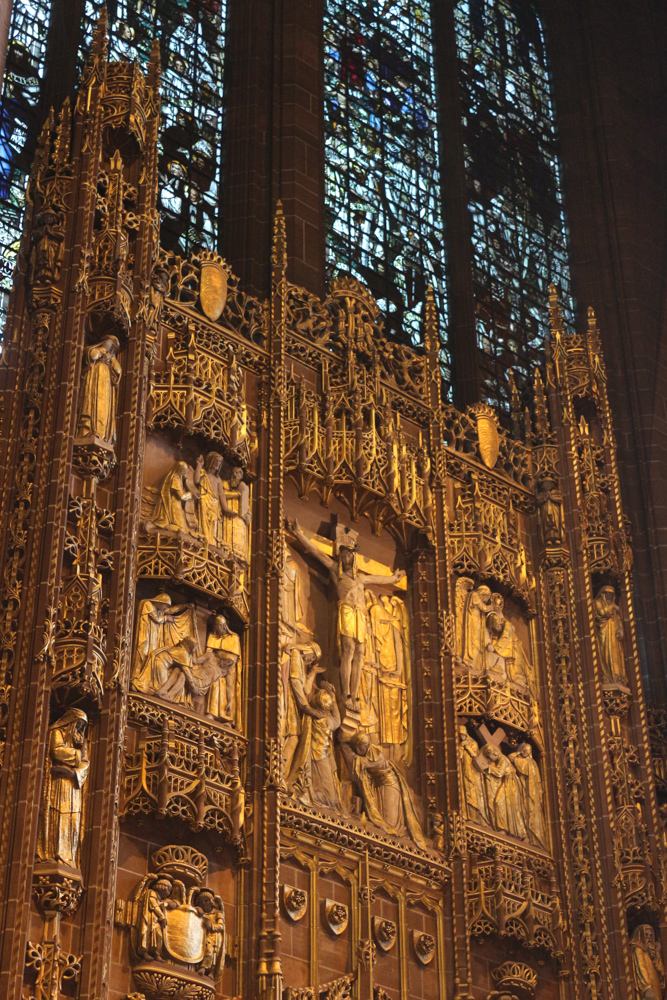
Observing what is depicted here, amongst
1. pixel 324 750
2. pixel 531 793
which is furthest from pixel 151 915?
pixel 531 793

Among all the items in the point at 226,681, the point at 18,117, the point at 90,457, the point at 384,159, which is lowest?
the point at 226,681

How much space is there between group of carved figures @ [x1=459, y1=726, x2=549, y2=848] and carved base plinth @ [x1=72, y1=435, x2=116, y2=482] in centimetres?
465

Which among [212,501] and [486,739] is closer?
[212,501]

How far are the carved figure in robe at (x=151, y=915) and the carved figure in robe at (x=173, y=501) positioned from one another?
313 cm

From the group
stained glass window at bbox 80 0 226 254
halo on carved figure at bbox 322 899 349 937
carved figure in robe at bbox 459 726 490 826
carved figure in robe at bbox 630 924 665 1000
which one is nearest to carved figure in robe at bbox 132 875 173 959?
halo on carved figure at bbox 322 899 349 937

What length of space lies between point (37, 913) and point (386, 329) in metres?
A: 10.7

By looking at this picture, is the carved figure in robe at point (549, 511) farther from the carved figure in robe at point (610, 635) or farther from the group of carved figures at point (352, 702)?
the group of carved figures at point (352, 702)

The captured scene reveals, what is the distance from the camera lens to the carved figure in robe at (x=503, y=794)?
17.0m

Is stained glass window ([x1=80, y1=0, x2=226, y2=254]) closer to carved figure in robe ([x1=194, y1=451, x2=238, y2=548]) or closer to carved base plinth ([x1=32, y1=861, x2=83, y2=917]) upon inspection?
carved figure in robe ([x1=194, y1=451, x2=238, y2=548])

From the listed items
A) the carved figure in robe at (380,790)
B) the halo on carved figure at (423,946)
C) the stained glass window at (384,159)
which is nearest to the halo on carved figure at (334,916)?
the halo on carved figure at (423,946)

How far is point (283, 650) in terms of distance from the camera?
1590cm

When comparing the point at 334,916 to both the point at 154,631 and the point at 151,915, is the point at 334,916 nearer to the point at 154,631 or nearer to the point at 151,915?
the point at 151,915

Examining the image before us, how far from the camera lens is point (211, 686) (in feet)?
49.4

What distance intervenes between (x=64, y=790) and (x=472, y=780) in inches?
199
